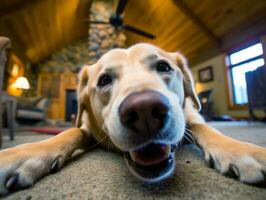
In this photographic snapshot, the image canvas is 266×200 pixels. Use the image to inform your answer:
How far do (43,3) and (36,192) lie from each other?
21.0 feet

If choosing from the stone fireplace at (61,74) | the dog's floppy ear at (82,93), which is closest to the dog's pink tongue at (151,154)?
the dog's floppy ear at (82,93)

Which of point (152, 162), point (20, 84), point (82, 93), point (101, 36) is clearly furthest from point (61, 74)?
point (152, 162)

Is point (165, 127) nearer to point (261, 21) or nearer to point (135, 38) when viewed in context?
point (261, 21)

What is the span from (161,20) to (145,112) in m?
6.94

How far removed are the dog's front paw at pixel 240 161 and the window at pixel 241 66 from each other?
560 cm

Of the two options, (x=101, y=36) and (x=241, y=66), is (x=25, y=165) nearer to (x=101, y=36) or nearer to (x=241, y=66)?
(x=101, y=36)

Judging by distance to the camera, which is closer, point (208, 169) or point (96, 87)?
point (208, 169)

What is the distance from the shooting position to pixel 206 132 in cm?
87

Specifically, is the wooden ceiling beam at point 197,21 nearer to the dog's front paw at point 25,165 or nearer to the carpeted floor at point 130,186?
the carpeted floor at point 130,186

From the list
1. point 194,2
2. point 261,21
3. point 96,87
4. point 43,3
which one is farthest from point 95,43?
point 96,87

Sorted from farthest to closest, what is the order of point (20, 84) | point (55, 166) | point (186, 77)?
point (20, 84) < point (186, 77) < point (55, 166)

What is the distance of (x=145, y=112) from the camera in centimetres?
50

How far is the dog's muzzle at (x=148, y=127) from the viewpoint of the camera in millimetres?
509

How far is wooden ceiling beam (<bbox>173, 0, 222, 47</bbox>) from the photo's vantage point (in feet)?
18.8
